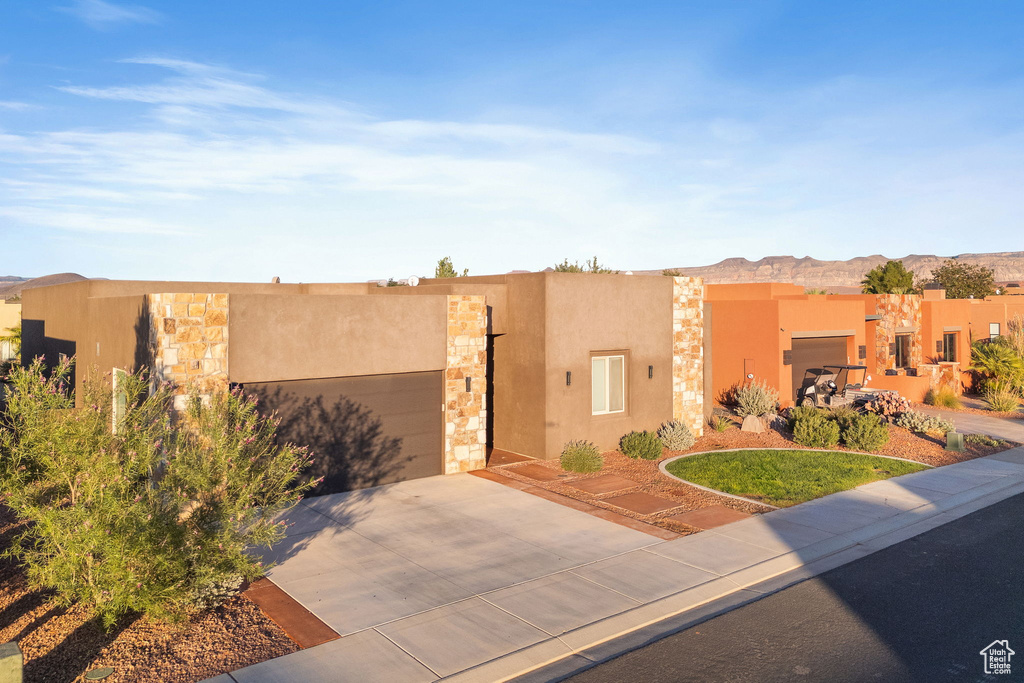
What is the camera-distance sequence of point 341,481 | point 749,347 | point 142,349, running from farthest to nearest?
point 749,347, point 341,481, point 142,349

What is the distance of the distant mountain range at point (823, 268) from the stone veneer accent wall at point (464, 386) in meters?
102

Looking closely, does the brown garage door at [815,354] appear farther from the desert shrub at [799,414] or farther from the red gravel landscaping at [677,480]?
the desert shrub at [799,414]

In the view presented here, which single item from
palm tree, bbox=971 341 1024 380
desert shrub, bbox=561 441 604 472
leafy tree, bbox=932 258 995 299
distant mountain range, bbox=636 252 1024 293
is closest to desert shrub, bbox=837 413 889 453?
desert shrub, bbox=561 441 604 472

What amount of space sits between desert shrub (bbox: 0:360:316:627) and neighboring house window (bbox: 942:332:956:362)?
99.0 feet

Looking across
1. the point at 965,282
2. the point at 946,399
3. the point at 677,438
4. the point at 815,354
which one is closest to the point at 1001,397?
the point at 946,399

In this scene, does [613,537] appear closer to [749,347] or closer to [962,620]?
[962,620]

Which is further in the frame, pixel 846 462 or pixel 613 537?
pixel 846 462

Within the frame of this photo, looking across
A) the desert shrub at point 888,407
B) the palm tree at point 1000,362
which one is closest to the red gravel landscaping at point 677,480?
the desert shrub at point 888,407

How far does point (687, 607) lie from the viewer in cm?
783

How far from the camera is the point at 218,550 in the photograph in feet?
24.0

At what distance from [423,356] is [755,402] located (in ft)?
36.4

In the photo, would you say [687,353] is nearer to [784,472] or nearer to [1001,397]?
[784,472]

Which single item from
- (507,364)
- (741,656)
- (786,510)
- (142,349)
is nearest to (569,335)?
(507,364)

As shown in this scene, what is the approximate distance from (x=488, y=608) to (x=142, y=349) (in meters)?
7.01
